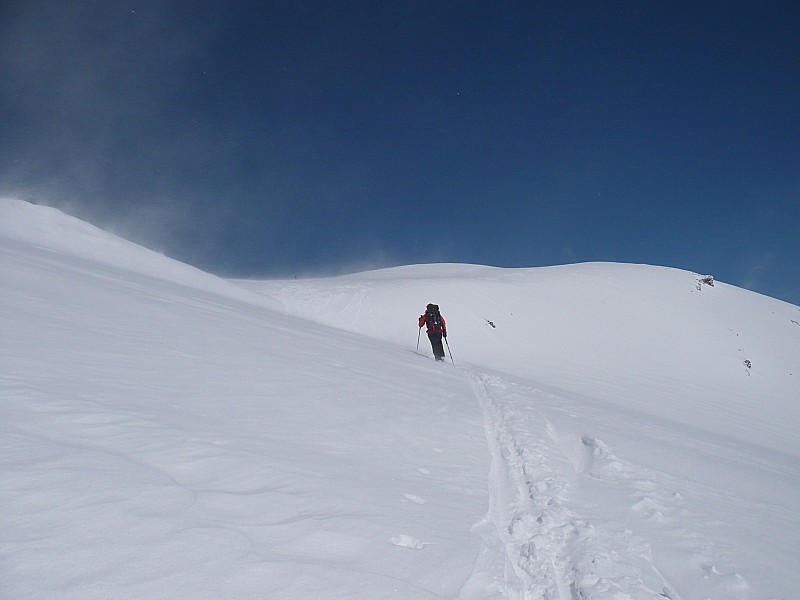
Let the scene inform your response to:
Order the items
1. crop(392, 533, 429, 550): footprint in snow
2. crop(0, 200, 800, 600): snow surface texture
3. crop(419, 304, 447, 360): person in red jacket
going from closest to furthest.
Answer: crop(0, 200, 800, 600): snow surface texture < crop(392, 533, 429, 550): footprint in snow < crop(419, 304, 447, 360): person in red jacket

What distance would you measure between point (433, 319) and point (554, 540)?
36.4 ft

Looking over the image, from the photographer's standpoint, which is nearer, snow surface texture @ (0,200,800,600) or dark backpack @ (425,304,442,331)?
snow surface texture @ (0,200,800,600)

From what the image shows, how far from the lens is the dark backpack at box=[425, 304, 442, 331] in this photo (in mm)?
14188

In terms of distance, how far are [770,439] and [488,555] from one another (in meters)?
13.9

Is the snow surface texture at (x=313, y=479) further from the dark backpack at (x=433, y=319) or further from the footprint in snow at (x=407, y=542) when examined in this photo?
the dark backpack at (x=433, y=319)

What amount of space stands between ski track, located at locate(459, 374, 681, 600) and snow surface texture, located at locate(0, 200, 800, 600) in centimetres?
2

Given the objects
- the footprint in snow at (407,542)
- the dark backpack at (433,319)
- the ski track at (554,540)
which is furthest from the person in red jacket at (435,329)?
the footprint in snow at (407,542)

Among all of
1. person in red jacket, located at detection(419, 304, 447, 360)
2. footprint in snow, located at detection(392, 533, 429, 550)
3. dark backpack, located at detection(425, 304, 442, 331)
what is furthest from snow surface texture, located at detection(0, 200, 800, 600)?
dark backpack, located at detection(425, 304, 442, 331)

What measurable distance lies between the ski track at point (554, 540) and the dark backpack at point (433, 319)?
874cm

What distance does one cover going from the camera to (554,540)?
3.27 m

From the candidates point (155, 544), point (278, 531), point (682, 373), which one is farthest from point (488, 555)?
point (682, 373)

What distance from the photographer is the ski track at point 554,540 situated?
2725 mm

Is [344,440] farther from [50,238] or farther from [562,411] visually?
[50,238]

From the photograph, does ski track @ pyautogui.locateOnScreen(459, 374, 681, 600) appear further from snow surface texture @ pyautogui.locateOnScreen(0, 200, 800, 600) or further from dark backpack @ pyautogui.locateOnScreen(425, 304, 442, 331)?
dark backpack @ pyautogui.locateOnScreen(425, 304, 442, 331)
